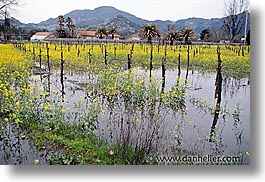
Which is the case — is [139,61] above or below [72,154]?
above

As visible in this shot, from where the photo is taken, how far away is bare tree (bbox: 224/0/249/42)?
7.32ft

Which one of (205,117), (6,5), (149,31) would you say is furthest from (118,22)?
(205,117)

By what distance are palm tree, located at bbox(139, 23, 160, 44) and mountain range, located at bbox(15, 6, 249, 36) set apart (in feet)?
0.10

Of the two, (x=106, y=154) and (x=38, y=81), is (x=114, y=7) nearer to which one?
(x=38, y=81)

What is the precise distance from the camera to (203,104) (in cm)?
231

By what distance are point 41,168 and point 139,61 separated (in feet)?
3.37

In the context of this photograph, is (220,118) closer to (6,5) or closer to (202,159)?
(202,159)

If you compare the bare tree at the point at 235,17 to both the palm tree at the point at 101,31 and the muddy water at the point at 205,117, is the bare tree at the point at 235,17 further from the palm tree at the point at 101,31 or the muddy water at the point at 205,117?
the palm tree at the point at 101,31

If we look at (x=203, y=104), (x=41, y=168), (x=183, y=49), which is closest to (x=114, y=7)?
(x=183, y=49)

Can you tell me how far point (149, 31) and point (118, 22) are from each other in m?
0.24

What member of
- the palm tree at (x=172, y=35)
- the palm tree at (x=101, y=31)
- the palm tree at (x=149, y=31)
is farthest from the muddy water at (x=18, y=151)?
the palm tree at (x=172, y=35)

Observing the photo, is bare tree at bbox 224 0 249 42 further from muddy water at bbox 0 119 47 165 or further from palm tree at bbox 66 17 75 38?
muddy water at bbox 0 119 47 165

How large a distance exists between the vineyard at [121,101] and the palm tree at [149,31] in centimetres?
7

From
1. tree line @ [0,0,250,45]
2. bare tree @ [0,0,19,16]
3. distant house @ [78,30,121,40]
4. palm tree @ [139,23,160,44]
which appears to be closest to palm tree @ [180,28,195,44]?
tree line @ [0,0,250,45]
